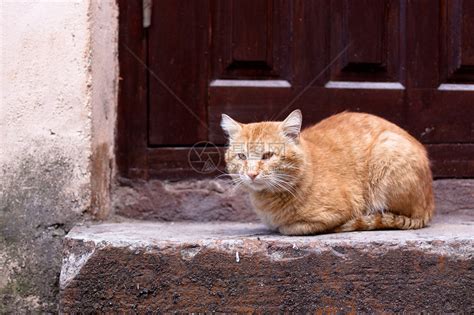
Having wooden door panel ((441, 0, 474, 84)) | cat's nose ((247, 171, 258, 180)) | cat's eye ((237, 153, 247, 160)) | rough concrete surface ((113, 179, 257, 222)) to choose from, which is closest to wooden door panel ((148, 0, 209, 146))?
rough concrete surface ((113, 179, 257, 222))

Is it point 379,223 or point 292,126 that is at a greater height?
point 292,126

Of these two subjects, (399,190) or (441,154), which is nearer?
(399,190)

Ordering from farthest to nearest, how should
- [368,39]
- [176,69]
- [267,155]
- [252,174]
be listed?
[368,39] < [176,69] < [267,155] < [252,174]

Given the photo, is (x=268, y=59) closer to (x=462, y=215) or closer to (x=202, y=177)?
(x=202, y=177)

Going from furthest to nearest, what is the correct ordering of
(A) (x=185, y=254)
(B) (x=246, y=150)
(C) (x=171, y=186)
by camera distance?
(C) (x=171, y=186)
(B) (x=246, y=150)
(A) (x=185, y=254)

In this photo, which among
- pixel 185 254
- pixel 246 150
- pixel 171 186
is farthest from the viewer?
pixel 171 186

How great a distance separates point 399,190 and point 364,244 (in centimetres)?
43

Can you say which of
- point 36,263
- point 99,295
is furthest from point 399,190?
point 36,263

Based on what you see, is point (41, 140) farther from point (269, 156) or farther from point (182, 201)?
point (269, 156)

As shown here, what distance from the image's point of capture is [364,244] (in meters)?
2.91

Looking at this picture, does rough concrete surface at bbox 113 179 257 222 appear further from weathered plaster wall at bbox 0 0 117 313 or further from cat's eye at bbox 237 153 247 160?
cat's eye at bbox 237 153 247 160

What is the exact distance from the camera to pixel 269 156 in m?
3.18

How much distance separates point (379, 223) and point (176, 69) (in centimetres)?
124

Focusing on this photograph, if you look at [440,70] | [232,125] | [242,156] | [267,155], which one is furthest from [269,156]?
[440,70]
